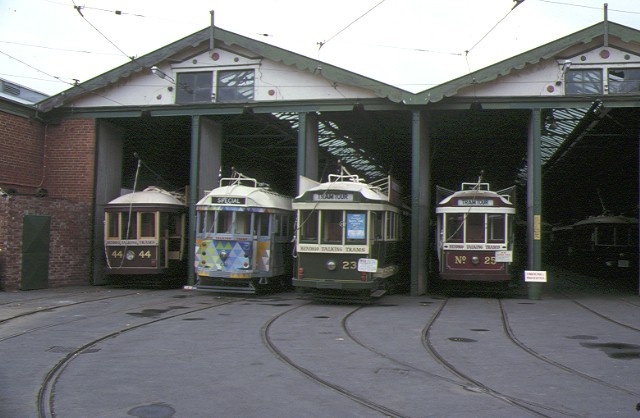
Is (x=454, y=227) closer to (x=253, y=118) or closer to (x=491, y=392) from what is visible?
(x=253, y=118)

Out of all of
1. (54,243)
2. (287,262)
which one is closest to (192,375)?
(287,262)

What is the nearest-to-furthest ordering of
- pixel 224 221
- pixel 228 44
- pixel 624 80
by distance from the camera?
pixel 224 221, pixel 624 80, pixel 228 44

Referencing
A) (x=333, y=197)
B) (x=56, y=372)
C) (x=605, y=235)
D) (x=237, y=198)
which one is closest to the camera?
(x=56, y=372)

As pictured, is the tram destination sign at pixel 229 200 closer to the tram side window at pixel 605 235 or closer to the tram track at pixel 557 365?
the tram track at pixel 557 365

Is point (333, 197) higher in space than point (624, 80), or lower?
lower

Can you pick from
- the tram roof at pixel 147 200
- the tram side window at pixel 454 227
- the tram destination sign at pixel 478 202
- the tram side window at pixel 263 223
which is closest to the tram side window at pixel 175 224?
the tram roof at pixel 147 200

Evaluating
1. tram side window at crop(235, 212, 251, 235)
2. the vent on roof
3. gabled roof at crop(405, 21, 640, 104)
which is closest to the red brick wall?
tram side window at crop(235, 212, 251, 235)

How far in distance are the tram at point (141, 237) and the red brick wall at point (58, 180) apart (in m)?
1.17

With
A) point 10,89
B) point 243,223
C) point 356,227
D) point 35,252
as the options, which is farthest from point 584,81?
point 10,89

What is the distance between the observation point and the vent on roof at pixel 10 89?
2672 cm

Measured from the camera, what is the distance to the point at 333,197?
16078 millimetres

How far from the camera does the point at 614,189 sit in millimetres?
33500

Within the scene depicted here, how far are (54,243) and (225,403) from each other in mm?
15401

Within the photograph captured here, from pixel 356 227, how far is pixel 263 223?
3459 millimetres
